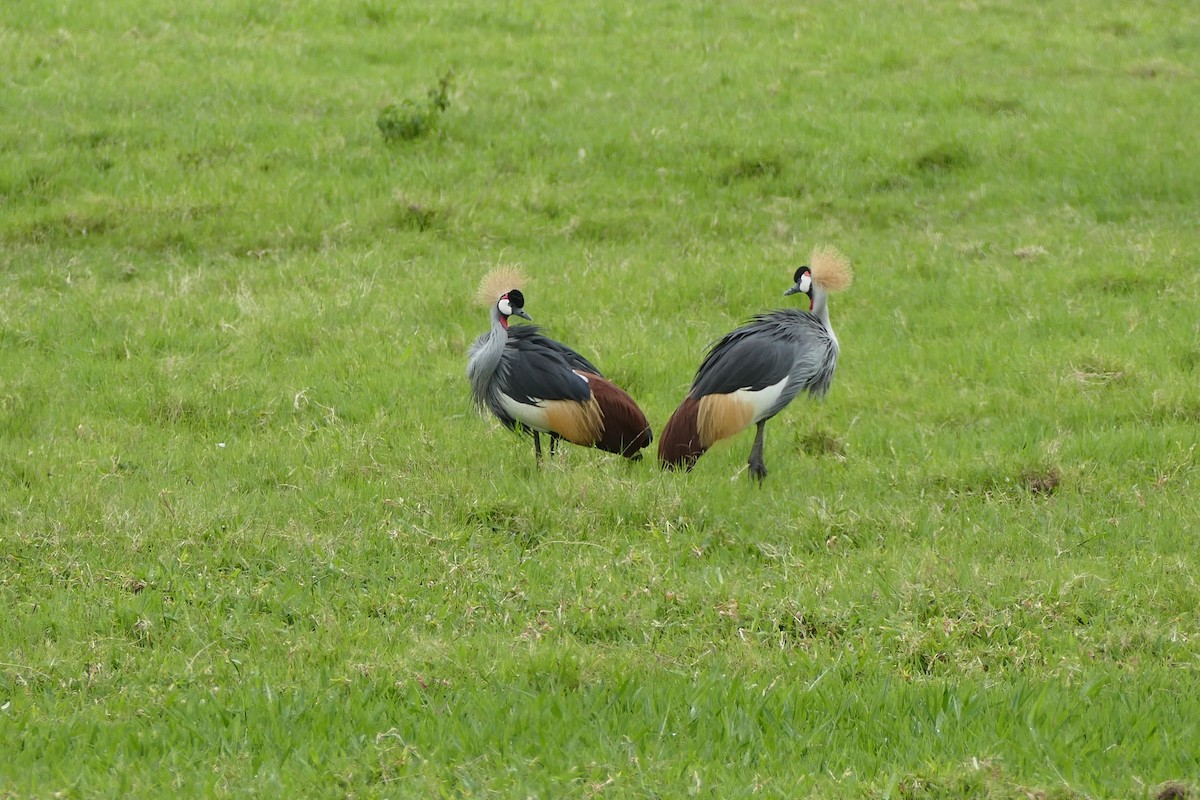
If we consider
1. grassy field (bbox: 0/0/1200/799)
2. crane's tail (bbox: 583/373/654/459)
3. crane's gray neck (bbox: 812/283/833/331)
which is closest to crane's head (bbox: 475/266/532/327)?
crane's tail (bbox: 583/373/654/459)

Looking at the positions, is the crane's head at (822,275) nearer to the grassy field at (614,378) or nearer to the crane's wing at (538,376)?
the grassy field at (614,378)

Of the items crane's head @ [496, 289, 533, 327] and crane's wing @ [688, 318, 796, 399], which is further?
crane's head @ [496, 289, 533, 327]

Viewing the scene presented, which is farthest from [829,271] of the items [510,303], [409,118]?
[409,118]

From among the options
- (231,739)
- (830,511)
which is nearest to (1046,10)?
(830,511)

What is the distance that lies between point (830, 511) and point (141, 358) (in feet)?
17.5

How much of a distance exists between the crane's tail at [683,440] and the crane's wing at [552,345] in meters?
0.66

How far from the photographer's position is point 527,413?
27.7ft

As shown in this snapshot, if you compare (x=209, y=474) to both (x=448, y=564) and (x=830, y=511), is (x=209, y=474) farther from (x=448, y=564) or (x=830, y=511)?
(x=830, y=511)

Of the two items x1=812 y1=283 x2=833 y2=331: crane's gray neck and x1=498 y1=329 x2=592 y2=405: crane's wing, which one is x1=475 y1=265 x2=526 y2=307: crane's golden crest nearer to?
x1=498 y1=329 x2=592 y2=405: crane's wing

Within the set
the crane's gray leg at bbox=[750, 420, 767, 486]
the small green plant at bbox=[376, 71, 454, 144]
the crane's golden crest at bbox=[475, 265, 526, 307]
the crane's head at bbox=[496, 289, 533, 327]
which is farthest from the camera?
the small green plant at bbox=[376, 71, 454, 144]

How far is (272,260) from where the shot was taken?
1245 centimetres

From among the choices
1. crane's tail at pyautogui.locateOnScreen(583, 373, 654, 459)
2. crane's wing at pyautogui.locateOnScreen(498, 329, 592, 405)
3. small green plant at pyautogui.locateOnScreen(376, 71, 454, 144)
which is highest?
small green plant at pyautogui.locateOnScreen(376, 71, 454, 144)

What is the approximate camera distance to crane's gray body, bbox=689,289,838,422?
828cm

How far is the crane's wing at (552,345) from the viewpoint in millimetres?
8680
